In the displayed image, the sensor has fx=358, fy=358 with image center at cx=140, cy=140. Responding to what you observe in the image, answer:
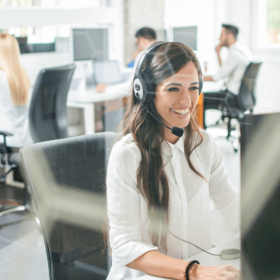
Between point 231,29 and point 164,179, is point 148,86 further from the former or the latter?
point 231,29

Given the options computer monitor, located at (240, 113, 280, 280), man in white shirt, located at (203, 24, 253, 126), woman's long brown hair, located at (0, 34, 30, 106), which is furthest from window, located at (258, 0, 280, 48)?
computer monitor, located at (240, 113, 280, 280)

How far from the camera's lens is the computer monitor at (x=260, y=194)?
36 centimetres

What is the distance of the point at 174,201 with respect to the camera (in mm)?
→ 726

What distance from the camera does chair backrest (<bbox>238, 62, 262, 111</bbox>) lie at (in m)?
2.11

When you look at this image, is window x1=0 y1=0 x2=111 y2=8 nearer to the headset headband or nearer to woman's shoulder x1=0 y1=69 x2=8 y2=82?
woman's shoulder x1=0 y1=69 x2=8 y2=82

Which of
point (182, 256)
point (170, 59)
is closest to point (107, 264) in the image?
point (182, 256)

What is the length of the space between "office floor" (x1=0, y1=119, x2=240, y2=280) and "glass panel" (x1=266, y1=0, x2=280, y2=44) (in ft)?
2.04

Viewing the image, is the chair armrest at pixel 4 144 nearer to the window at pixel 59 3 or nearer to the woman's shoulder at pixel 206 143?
the window at pixel 59 3

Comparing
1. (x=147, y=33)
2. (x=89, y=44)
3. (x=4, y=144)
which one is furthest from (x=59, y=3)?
(x=89, y=44)

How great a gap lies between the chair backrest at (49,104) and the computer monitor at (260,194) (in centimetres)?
154

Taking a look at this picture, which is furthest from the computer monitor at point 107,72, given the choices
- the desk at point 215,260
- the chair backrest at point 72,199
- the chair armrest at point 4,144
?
the desk at point 215,260

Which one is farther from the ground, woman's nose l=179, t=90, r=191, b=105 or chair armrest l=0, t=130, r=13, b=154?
Answer: woman's nose l=179, t=90, r=191, b=105

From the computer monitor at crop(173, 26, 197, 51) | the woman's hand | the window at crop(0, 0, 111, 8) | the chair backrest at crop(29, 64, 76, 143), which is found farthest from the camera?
the chair backrest at crop(29, 64, 76, 143)

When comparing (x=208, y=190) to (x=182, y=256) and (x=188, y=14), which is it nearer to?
(x=182, y=256)
